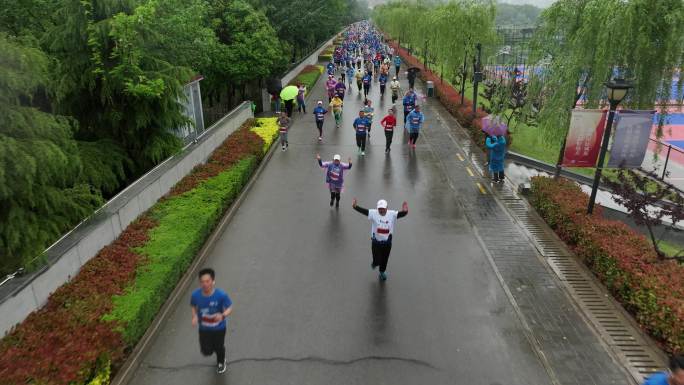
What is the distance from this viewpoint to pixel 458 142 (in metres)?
19.2

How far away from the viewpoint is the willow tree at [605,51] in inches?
396

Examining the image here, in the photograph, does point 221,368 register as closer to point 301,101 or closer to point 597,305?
point 597,305

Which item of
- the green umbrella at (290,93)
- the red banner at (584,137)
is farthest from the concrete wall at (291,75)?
the red banner at (584,137)

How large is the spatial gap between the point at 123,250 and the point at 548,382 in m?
7.45

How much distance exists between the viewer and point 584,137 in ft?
34.9

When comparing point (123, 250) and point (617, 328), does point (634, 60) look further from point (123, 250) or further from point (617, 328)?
point (123, 250)

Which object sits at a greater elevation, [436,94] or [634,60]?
[634,60]

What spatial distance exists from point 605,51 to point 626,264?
496 cm

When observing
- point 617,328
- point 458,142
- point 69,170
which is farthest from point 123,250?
point 458,142

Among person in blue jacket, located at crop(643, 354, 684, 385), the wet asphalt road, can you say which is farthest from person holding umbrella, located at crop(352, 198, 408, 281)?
person in blue jacket, located at crop(643, 354, 684, 385)

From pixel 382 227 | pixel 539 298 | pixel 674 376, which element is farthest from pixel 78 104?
pixel 674 376

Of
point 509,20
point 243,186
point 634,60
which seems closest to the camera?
Result: point 634,60

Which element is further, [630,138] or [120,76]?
[120,76]

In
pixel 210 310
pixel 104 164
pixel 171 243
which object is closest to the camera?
pixel 210 310
